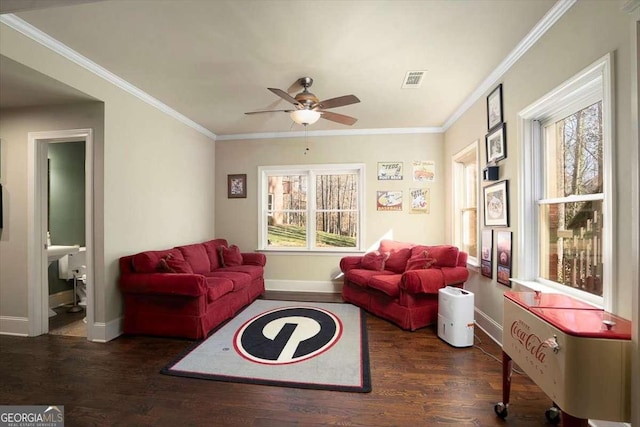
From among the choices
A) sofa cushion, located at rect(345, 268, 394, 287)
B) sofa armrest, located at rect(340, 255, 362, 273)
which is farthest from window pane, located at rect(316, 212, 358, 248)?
sofa cushion, located at rect(345, 268, 394, 287)

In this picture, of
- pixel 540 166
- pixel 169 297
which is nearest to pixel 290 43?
pixel 540 166

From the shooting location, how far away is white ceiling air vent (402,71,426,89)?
2788 millimetres

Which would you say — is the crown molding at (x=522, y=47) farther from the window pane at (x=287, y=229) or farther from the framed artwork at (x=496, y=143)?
the window pane at (x=287, y=229)

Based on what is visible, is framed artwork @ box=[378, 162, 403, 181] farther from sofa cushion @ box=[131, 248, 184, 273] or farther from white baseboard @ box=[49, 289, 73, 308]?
white baseboard @ box=[49, 289, 73, 308]

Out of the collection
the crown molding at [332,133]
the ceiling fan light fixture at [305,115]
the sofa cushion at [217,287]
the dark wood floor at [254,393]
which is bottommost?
the dark wood floor at [254,393]

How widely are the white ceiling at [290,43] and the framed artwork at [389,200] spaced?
159 cm

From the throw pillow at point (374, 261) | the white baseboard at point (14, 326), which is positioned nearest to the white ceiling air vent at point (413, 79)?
the throw pillow at point (374, 261)

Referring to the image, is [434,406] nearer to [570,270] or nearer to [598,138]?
[570,270]

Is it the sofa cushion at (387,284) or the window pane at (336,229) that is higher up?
the window pane at (336,229)

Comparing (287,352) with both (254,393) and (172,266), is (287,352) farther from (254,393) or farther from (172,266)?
(172,266)

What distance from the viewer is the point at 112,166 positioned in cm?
287

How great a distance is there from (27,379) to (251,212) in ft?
10.6

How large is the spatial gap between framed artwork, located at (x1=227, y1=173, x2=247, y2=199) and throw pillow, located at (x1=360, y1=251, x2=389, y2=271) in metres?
2.41

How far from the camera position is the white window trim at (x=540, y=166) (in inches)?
62.5
